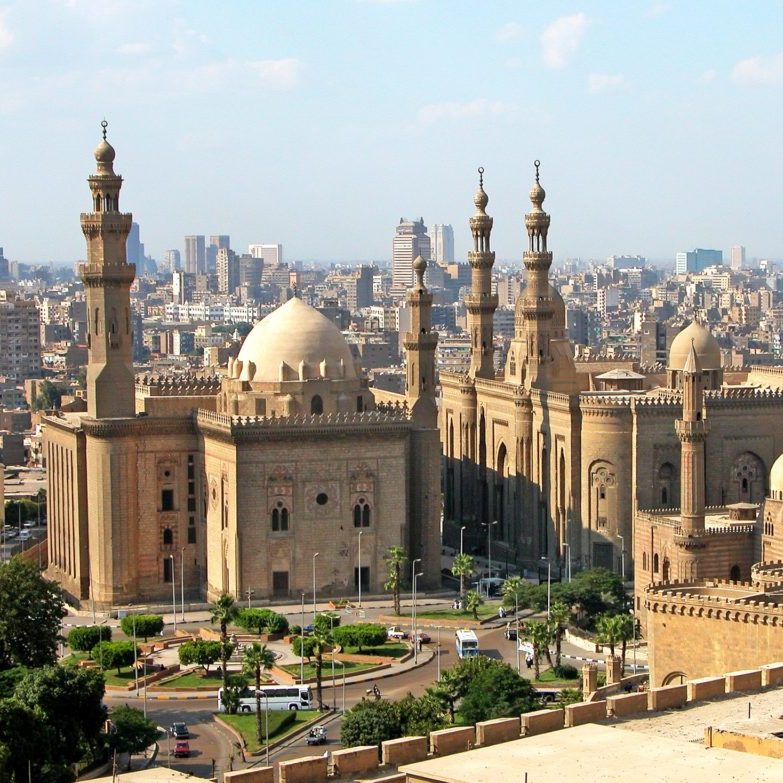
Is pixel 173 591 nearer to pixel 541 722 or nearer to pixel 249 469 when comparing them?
pixel 249 469

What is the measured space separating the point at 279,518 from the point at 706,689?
122ft

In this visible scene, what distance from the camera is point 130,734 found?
51688 millimetres

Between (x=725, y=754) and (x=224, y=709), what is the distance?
27.9m

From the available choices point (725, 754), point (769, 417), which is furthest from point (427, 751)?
point (769, 417)

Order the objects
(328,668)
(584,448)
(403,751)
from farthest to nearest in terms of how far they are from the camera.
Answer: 1. (584,448)
2. (328,668)
3. (403,751)

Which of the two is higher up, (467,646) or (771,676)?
(771,676)

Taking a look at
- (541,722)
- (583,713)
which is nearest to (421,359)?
(583,713)

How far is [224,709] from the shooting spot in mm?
57844

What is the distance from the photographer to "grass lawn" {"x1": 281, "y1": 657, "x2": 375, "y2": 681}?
61.9m

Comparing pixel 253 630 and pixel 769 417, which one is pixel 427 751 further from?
pixel 769 417

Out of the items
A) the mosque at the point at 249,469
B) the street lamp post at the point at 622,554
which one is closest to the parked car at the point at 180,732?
the mosque at the point at 249,469

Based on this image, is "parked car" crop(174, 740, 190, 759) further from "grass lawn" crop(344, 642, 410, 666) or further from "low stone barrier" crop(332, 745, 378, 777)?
"low stone barrier" crop(332, 745, 378, 777)

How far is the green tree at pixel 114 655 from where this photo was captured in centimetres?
6341

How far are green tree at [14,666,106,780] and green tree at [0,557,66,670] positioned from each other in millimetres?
7909
